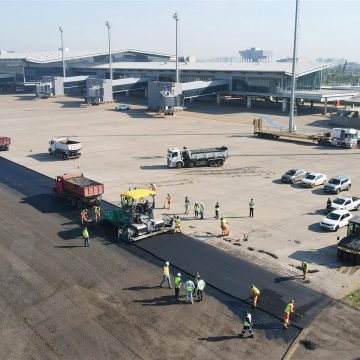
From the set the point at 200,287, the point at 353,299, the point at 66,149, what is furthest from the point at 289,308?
the point at 66,149

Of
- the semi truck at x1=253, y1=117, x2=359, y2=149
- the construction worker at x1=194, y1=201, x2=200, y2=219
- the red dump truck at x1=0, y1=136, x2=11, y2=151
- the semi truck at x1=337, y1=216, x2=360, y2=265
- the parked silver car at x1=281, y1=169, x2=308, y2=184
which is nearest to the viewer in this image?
the semi truck at x1=337, y1=216, x2=360, y2=265

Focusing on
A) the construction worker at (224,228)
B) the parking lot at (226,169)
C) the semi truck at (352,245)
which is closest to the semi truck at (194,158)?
the parking lot at (226,169)

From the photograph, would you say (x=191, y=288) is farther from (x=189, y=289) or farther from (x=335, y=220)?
(x=335, y=220)

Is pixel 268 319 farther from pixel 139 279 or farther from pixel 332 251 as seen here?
pixel 332 251

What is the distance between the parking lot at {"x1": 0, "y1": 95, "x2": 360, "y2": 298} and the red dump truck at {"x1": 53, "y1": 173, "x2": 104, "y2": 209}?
2492mm

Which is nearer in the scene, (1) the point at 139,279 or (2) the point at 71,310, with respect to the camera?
(2) the point at 71,310

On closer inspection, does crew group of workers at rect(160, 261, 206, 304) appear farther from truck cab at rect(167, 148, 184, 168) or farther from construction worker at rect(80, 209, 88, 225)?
truck cab at rect(167, 148, 184, 168)

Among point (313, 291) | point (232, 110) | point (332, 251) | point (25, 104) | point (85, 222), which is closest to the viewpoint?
point (313, 291)

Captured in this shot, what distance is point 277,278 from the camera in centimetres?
2544

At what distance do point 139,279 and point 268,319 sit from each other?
24.2ft

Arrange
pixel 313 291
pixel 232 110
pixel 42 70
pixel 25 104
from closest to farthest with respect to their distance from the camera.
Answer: pixel 313 291 → pixel 232 110 → pixel 25 104 → pixel 42 70

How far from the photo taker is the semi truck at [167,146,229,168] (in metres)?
51.3

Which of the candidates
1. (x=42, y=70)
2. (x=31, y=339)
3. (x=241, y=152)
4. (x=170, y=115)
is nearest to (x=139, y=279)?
Answer: (x=31, y=339)

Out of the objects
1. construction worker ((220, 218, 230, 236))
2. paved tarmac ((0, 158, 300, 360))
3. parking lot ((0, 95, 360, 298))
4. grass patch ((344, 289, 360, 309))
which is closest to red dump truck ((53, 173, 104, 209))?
parking lot ((0, 95, 360, 298))
